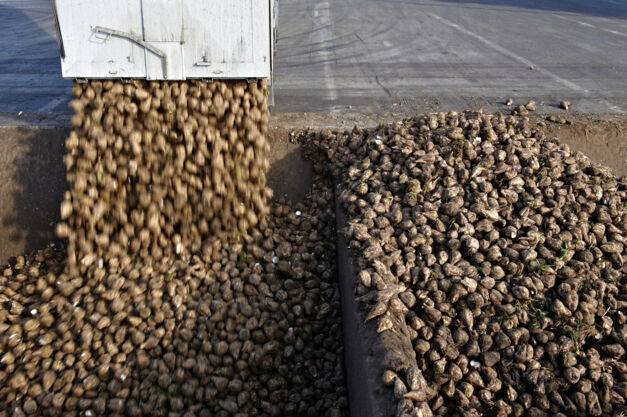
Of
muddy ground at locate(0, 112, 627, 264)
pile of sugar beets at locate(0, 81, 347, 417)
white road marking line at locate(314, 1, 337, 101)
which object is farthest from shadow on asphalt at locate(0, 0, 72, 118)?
white road marking line at locate(314, 1, 337, 101)

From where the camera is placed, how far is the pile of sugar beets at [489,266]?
Answer: 3.83 m

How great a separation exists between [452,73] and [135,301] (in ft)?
24.8

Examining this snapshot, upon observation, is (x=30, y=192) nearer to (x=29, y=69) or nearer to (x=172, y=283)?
(x=172, y=283)

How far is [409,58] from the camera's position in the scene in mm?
10320

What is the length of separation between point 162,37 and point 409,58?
678 cm

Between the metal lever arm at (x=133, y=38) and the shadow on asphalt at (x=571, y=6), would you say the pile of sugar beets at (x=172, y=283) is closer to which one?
the metal lever arm at (x=133, y=38)

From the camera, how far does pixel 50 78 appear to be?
28.8 ft

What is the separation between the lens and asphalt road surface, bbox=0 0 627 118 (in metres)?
7.84

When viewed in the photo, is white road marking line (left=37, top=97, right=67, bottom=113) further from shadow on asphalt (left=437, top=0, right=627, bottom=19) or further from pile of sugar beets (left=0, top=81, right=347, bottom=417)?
shadow on asphalt (left=437, top=0, right=627, bottom=19)

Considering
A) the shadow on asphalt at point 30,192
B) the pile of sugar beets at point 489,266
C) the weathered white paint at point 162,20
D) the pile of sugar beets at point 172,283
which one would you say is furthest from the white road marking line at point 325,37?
the shadow on asphalt at point 30,192

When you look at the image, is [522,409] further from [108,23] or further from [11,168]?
[11,168]

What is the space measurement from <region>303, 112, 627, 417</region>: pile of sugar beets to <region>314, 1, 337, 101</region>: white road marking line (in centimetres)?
282

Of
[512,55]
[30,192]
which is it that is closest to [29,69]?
[30,192]

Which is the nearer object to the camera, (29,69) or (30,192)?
(30,192)
